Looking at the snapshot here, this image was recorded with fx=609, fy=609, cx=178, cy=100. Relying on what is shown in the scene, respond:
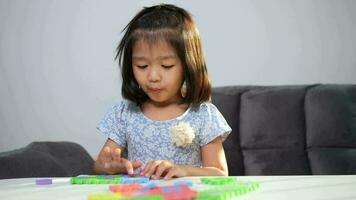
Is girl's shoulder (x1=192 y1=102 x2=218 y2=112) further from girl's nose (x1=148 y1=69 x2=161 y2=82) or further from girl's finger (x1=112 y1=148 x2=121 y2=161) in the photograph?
girl's finger (x1=112 y1=148 x2=121 y2=161)

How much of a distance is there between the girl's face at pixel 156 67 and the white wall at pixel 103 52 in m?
1.21

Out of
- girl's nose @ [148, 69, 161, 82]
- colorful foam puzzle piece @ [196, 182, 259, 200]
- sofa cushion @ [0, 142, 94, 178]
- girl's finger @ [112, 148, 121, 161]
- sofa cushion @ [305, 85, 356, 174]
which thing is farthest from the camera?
sofa cushion @ [305, 85, 356, 174]

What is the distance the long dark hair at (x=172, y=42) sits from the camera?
5.70ft

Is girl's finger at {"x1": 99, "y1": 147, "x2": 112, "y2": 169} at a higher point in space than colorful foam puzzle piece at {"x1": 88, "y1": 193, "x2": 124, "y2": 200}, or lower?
lower

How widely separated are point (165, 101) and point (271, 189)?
81 centimetres

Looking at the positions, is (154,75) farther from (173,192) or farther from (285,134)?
(285,134)

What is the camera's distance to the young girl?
1719 mm

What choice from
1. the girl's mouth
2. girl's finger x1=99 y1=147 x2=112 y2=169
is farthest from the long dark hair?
girl's finger x1=99 y1=147 x2=112 y2=169

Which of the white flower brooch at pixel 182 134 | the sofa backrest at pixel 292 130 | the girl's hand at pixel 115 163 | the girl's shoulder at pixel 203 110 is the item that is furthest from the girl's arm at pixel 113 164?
the sofa backrest at pixel 292 130

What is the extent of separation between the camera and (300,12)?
2844 mm

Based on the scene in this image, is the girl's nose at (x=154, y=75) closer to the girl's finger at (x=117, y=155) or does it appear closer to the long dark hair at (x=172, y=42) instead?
the long dark hair at (x=172, y=42)

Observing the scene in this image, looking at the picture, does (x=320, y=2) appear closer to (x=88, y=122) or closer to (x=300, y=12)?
(x=300, y=12)

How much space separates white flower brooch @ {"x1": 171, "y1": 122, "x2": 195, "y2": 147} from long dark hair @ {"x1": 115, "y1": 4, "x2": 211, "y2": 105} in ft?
0.43

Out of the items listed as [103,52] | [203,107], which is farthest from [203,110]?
[103,52]
